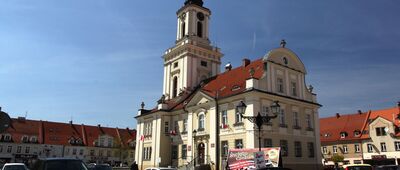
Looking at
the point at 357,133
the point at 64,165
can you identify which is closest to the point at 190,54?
the point at 357,133

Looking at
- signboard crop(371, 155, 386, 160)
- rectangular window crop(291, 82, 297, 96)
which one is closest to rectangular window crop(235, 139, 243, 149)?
rectangular window crop(291, 82, 297, 96)

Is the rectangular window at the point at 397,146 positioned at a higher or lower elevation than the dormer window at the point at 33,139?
lower

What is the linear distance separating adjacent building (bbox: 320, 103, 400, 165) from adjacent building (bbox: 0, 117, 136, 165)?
40.3m

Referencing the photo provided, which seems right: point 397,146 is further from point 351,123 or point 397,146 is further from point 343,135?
point 351,123

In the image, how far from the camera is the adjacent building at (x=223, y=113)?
32.0 m

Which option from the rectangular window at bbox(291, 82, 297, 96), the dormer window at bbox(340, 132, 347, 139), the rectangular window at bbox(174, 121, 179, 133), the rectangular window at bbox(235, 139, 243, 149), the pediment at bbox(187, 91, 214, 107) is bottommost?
the rectangular window at bbox(235, 139, 243, 149)

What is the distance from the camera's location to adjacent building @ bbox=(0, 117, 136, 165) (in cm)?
6362

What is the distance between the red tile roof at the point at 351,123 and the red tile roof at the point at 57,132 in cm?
4226

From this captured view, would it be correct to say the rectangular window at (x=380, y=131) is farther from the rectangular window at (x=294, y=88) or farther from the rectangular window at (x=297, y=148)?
the rectangular window at (x=297, y=148)

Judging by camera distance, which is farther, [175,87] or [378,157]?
[378,157]

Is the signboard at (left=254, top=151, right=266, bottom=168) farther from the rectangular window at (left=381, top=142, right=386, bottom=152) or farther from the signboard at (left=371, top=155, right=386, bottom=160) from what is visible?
the rectangular window at (left=381, top=142, right=386, bottom=152)

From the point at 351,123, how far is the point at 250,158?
44892 millimetres

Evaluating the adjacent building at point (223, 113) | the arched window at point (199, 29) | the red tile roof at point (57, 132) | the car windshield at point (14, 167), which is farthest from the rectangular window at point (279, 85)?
the red tile roof at point (57, 132)

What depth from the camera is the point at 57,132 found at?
69750 millimetres
